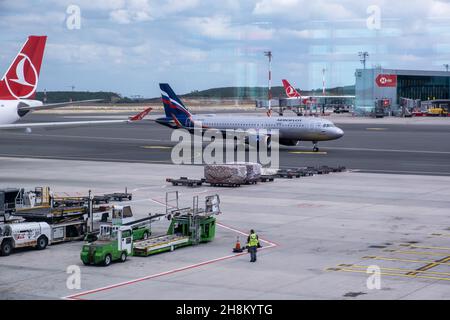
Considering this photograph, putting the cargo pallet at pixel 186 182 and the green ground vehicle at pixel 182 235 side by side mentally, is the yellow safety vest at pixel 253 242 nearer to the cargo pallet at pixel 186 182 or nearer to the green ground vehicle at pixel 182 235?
the green ground vehicle at pixel 182 235

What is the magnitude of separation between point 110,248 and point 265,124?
2355 inches

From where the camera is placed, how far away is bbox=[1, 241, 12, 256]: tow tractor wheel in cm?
3441

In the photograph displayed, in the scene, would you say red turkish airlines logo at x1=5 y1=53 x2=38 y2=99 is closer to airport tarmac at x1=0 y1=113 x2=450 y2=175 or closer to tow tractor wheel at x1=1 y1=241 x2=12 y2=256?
airport tarmac at x1=0 y1=113 x2=450 y2=175

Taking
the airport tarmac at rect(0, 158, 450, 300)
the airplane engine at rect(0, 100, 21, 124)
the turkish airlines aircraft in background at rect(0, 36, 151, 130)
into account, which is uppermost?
the turkish airlines aircraft in background at rect(0, 36, 151, 130)

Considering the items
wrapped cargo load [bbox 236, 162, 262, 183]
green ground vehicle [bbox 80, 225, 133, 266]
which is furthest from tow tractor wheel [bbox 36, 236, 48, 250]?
wrapped cargo load [bbox 236, 162, 262, 183]

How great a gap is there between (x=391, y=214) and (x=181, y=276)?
1980 cm

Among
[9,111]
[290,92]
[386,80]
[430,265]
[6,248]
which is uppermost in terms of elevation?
[386,80]

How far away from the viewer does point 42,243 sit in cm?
3619

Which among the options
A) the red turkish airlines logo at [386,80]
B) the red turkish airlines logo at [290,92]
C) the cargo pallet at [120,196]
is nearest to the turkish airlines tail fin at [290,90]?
the red turkish airlines logo at [290,92]

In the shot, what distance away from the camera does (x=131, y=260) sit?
111ft

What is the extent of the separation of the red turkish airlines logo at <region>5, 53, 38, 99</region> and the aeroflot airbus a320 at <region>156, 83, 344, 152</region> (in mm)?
26209

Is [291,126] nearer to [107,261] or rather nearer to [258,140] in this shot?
[258,140]

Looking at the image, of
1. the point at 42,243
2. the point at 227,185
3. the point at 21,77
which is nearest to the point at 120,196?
the point at 227,185
